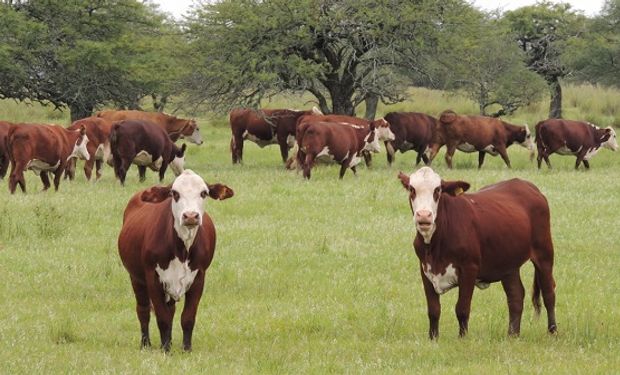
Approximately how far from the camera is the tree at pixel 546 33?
2306 inches

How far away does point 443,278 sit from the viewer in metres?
8.83

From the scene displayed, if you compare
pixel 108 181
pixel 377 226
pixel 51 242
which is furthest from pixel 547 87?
pixel 51 242

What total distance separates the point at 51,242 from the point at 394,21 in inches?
755

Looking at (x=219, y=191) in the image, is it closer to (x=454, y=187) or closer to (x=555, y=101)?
(x=454, y=187)

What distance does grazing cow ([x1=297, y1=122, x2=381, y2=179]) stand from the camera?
24156 mm

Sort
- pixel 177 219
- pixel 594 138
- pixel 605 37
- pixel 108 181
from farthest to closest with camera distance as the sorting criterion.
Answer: pixel 605 37, pixel 594 138, pixel 108 181, pixel 177 219

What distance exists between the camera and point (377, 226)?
16.5 m

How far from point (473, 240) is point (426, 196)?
61 cm

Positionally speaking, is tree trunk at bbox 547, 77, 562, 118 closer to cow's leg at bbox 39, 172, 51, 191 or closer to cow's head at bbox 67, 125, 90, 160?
cow's head at bbox 67, 125, 90, 160

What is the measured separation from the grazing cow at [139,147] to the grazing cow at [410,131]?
812cm

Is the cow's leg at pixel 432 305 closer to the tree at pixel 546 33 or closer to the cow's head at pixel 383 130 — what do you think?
the cow's head at pixel 383 130

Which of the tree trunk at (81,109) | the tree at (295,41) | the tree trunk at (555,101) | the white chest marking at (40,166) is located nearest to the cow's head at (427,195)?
the white chest marking at (40,166)

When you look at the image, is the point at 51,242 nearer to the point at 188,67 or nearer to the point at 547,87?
the point at 188,67

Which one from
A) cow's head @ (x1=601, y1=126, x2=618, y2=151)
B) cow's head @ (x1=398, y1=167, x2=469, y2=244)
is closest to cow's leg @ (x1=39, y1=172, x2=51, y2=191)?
cow's head @ (x1=398, y1=167, x2=469, y2=244)
